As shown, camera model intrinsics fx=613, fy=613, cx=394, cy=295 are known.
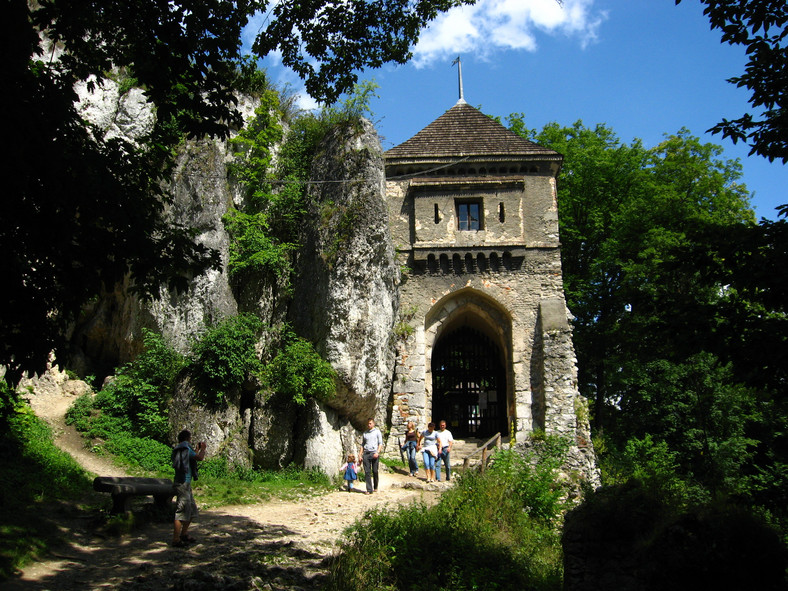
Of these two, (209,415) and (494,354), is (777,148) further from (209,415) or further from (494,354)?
(494,354)

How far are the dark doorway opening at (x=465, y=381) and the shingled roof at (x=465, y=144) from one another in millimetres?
5835

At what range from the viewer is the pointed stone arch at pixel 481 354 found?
60.9ft


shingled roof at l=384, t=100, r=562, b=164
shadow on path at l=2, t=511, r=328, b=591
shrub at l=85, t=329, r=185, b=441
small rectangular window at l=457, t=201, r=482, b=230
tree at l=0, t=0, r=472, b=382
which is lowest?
shadow on path at l=2, t=511, r=328, b=591

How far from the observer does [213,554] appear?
7.32 meters

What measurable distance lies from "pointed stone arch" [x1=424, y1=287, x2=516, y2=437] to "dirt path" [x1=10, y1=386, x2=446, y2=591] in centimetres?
876

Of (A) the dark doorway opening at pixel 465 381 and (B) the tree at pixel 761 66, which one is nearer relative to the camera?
(B) the tree at pixel 761 66

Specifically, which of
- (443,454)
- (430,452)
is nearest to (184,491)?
(430,452)

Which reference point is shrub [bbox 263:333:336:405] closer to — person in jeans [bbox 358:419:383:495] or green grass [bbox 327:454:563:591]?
person in jeans [bbox 358:419:383:495]

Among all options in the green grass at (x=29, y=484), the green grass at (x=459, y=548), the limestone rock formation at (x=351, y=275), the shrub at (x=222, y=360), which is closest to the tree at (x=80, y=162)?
the green grass at (x=29, y=484)

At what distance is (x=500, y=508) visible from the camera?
980 cm

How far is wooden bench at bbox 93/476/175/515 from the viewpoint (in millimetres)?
8102

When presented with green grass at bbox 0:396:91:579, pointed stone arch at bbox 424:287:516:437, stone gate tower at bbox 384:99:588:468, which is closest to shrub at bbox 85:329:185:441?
green grass at bbox 0:396:91:579

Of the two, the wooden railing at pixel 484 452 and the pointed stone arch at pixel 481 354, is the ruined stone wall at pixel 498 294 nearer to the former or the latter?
the pointed stone arch at pixel 481 354

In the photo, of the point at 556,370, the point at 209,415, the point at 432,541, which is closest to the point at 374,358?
the point at 209,415
